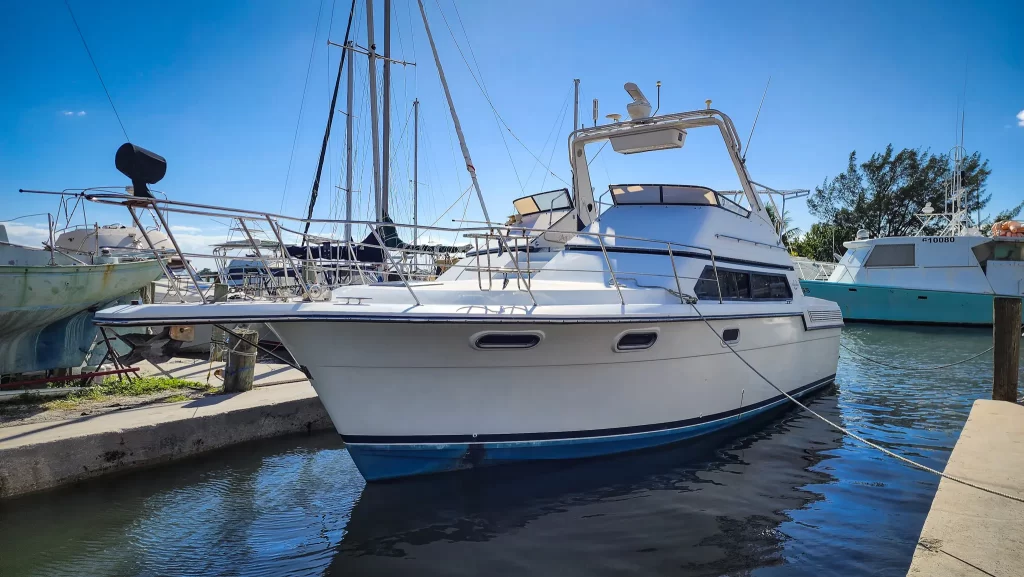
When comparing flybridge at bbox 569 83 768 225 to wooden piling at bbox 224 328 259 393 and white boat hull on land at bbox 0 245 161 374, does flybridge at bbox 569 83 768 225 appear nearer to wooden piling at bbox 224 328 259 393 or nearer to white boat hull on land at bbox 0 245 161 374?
wooden piling at bbox 224 328 259 393

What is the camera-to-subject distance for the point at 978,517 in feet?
12.2

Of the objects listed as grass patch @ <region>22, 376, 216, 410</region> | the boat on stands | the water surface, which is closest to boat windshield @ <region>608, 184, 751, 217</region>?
the water surface

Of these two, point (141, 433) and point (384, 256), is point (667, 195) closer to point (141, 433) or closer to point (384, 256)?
point (384, 256)

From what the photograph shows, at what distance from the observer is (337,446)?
276 inches

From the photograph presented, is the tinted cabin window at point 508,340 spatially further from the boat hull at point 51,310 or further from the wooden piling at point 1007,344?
the boat hull at point 51,310

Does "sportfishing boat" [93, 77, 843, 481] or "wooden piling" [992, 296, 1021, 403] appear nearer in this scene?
"sportfishing boat" [93, 77, 843, 481]

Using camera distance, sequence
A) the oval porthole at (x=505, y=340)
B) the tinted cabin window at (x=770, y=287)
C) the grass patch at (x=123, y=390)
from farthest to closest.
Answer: the tinted cabin window at (x=770, y=287)
the grass patch at (x=123, y=390)
the oval porthole at (x=505, y=340)

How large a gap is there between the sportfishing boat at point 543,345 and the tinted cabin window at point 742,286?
1.1 inches

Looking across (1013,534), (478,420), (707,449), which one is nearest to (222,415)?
(478,420)

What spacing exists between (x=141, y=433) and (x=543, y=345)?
14.0 ft

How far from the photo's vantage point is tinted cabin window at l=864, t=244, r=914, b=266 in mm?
22609

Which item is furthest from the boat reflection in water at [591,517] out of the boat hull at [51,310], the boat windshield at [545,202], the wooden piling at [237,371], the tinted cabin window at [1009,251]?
the tinted cabin window at [1009,251]

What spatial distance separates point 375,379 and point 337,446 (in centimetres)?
→ 241

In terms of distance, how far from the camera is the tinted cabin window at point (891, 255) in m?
22.6
